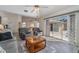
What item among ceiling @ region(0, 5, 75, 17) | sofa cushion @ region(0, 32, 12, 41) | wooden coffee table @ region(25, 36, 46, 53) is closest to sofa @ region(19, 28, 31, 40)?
wooden coffee table @ region(25, 36, 46, 53)

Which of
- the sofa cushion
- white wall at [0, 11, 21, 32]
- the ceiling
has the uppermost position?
the ceiling

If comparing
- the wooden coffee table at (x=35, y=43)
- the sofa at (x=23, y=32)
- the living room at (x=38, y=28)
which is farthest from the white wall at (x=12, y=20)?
the wooden coffee table at (x=35, y=43)

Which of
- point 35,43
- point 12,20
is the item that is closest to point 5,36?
point 12,20

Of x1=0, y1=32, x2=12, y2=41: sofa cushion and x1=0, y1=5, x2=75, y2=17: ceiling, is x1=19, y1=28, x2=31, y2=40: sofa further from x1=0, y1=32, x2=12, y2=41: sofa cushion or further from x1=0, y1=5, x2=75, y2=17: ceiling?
x1=0, y1=5, x2=75, y2=17: ceiling

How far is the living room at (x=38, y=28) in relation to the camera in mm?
2244

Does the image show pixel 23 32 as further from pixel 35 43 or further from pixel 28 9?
pixel 28 9

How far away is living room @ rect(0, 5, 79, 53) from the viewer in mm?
2244

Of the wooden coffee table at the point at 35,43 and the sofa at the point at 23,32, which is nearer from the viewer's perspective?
the wooden coffee table at the point at 35,43

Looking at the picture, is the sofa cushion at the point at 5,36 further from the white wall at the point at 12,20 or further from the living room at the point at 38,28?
the white wall at the point at 12,20

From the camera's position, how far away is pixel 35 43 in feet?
7.37

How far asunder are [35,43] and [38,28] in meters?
0.35

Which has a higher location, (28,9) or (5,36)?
(28,9)

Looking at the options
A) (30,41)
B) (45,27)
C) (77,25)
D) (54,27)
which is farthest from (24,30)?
(77,25)
